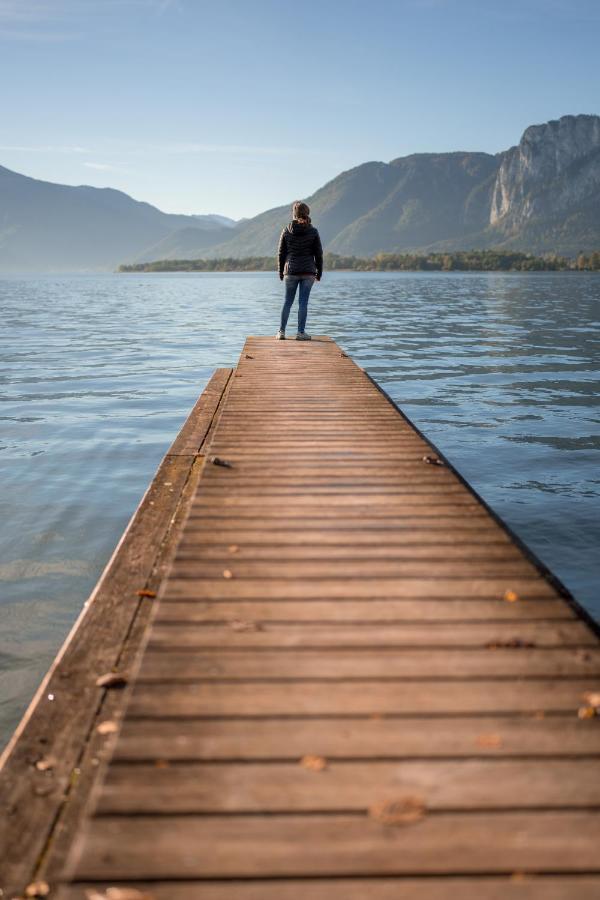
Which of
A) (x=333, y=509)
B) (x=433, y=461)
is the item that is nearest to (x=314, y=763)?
(x=333, y=509)

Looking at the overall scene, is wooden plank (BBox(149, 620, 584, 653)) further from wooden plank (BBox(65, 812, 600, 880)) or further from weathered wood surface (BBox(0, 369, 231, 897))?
wooden plank (BBox(65, 812, 600, 880))

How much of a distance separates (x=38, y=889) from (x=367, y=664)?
4.82 feet

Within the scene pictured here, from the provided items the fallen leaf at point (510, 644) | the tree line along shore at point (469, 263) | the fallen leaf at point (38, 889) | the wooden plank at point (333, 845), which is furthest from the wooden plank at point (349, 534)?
the tree line along shore at point (469, 263)

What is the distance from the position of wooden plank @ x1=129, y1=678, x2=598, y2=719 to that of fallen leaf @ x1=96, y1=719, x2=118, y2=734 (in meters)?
0.44

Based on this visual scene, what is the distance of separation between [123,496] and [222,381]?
4.58 metres

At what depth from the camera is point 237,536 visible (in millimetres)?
4602

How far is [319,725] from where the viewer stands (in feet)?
8.94

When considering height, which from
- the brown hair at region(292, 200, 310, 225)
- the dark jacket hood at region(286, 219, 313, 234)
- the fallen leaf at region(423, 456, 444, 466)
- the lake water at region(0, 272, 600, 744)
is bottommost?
the lake water at region(0, 272, 600, 744)

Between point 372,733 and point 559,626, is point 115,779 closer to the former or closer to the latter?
point 372,733

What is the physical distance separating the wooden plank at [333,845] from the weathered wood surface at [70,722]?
24.6 inches

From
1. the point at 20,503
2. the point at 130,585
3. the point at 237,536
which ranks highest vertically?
the point at 237,536

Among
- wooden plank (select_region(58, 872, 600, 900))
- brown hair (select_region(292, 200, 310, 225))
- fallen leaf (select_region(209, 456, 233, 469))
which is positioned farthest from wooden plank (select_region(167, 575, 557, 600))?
brown hair (select_region(292, 200, 310, 225))

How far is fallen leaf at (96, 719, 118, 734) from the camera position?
127 inches

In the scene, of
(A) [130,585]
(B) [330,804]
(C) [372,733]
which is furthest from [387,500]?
(B) [330,804]
